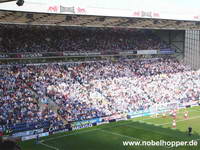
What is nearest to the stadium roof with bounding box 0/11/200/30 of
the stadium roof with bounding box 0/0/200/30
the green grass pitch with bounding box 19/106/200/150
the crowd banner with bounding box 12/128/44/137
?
the stadium roof with bounding box 0/0/200/30

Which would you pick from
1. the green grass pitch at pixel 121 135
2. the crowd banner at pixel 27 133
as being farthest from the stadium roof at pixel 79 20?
the green grass pitch at pixel 121 135

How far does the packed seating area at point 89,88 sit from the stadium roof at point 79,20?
5.47m

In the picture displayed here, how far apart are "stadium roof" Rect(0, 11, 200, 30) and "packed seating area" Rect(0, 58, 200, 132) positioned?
5468 mm

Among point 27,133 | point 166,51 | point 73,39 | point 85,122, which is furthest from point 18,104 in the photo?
point 166,51

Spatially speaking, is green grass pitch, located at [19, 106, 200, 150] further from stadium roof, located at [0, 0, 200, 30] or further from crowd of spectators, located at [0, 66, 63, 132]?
stadium roof, located at [0, 0, 200, 30]

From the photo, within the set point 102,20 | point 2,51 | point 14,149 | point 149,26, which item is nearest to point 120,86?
point 102,20

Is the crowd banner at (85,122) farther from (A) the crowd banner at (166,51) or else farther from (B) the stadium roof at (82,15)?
(A) the crowd banner at (166,51)

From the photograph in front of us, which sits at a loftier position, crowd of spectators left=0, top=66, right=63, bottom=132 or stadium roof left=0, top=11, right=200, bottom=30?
stadium roof left=0, top=11, right=200, bottom=30

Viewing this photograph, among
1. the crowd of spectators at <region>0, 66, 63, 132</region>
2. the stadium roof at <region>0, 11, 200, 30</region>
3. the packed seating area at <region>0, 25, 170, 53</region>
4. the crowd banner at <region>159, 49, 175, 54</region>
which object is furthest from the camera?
the crowd banner at <region>159, 49, 175, 54</region>

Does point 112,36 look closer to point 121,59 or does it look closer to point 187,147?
point 121,59

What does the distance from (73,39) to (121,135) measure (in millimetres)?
21454

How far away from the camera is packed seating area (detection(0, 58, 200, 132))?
1235 inches

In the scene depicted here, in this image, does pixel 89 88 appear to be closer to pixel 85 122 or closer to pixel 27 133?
pixel 85 122

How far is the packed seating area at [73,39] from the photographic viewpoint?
41.3 meters
